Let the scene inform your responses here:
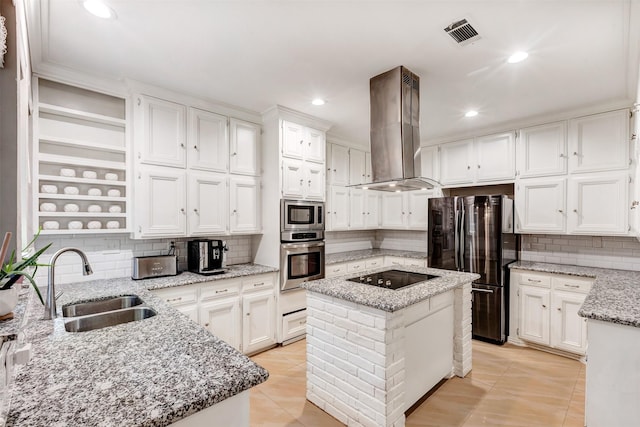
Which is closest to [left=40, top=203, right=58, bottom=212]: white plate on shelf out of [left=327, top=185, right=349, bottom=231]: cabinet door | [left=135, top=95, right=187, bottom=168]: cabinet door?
[left=135, top=95, right=187, bottom=168]: cabinet door

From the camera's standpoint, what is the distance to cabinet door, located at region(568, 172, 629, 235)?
3.04 m

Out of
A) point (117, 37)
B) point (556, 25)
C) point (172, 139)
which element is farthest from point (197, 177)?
point (556, 25)

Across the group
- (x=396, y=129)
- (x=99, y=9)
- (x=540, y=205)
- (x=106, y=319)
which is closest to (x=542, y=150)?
(x=540, y=205)

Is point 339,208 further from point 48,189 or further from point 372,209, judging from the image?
point 48,189

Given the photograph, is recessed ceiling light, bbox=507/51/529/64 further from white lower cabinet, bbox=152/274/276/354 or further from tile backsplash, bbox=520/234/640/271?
white lower cabinet, bbox=152/274/276/354

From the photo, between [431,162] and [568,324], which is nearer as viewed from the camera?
[568,324]

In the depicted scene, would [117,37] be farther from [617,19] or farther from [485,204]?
[485,204]

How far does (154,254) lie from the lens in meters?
2.97

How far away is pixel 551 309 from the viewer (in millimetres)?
3215

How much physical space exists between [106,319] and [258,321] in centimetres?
159

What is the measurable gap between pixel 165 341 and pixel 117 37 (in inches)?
76.8

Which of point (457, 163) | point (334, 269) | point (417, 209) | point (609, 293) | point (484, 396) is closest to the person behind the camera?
point (609, 293)

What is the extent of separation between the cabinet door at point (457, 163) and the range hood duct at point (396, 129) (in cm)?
191

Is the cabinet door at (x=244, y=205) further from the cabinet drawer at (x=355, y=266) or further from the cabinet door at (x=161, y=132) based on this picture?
the cabinet drawer at (x=355, y=266)
